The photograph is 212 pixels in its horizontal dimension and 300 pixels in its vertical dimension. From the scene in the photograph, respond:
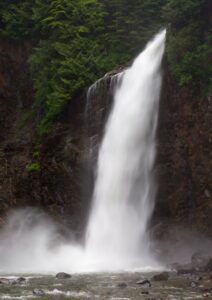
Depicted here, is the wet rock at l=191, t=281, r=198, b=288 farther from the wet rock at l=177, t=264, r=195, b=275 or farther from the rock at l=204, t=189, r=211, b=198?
the rock at l=204, t=189, r=211, b=198

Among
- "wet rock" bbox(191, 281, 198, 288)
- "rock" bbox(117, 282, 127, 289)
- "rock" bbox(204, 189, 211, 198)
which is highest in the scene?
"rock" bbox(204, 189, 211, 198)

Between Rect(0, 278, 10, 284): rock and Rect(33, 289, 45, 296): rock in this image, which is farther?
Rect(0, 278, 10, 284): rock

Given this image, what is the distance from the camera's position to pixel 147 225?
2530cm

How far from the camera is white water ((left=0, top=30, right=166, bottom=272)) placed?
24923 millimetres

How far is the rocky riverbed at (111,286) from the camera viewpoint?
14.7 metres

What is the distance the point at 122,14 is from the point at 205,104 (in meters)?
12.6

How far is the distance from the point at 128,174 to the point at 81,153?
4040 mm

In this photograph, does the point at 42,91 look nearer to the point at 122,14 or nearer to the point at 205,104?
the point at 122,14

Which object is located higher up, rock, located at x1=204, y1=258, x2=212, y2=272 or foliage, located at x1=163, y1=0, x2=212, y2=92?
foliage, located at x1=163, y1=0, x2=212, y2=92

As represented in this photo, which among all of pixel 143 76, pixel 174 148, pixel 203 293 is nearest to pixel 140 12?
pixel 143 76

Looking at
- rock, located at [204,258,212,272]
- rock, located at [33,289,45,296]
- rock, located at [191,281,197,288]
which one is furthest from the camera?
rock, located at [204,258,212,272]

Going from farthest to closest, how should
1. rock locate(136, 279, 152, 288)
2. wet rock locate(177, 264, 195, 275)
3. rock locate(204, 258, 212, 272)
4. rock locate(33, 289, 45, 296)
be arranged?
rock locate(204, 258, 212, 272) → wet rock locate(177, 264, 195, 275) → rock locate(136, 279, 152, 288) → rock locate(33, 289, 45, 296)

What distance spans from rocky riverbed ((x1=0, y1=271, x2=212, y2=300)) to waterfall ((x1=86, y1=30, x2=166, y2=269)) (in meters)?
5.05

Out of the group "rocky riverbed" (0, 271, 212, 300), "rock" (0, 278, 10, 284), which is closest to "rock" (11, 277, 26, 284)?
"rocky riverbed" (0, 271, 212, 300)
